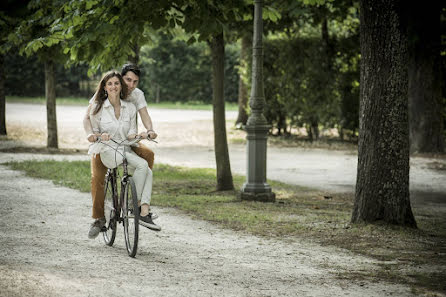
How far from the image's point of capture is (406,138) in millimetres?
7781

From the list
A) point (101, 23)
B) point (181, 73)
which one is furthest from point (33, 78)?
point (101, 23)

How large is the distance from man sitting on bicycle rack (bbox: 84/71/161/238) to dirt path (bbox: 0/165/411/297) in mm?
480

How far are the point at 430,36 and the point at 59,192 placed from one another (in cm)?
1193

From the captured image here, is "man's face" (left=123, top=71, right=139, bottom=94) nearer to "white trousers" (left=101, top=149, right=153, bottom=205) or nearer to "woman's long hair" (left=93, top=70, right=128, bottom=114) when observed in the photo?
"woman's long hair" (left=93, top=70, right=128, bottom=114)

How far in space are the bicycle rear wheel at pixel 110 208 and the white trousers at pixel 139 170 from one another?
267mm

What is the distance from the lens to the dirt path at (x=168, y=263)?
5078mm

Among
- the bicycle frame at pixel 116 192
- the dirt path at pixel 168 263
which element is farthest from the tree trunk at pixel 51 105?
the bicycle frame at pixel 116 192

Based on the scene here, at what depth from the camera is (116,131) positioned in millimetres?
6523

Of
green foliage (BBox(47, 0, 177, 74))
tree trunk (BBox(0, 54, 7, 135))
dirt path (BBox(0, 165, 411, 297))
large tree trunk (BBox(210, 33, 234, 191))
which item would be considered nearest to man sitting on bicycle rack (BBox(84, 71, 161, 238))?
dirt path (BBox(0, 165, 411, 297))

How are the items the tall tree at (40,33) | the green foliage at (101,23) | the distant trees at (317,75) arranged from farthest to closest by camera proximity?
the distant trees at (317,75), the tall tree at (40,33), the green foliage at (101,23)

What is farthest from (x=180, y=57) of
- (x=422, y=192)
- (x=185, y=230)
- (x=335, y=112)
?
(x=185, y=230)

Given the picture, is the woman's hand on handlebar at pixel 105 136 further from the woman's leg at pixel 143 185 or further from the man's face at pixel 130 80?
the man's face at pixel 130 80

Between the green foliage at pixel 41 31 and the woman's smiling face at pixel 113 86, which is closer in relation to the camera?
the woman's smiling face at pixel 113 86

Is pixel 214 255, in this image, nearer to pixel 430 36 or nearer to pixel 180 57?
pixel 430 36
